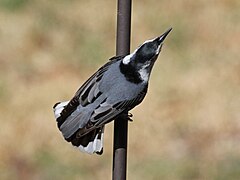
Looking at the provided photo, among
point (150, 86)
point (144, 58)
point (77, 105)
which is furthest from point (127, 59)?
point (150, 86)

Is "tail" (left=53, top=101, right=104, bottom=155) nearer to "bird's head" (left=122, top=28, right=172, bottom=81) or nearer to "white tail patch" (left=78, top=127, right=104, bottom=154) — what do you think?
"white tail patch" (left=78, top=127, right=104, bottom=154)

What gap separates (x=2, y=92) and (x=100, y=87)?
164 cm

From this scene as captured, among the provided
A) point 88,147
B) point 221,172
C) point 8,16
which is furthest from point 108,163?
point 88,147

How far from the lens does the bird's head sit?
158 centimetres

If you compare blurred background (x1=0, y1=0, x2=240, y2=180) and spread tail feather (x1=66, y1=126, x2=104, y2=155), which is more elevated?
blurred background (x1=0, y1=0, x2=240, y2=180)

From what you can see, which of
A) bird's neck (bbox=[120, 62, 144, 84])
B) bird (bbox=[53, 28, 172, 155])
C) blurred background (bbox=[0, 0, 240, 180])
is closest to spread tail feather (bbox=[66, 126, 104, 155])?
bird (bbox=[53, 28, 172, 155])

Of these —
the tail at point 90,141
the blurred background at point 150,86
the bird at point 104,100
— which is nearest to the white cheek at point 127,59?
the bird at point 104,100

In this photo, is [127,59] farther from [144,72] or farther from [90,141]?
[90,141]

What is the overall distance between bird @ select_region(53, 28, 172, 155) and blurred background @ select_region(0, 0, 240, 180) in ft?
4.15

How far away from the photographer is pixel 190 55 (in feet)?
11.5

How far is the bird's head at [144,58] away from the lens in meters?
1.58

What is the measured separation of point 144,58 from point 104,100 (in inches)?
4.9

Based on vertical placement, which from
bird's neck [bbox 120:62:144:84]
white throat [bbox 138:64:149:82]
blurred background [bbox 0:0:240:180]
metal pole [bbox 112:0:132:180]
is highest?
blurred background [bbox 0:0:240:180]

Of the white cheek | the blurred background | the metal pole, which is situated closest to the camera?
the metal pole
